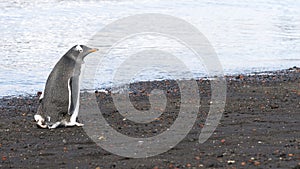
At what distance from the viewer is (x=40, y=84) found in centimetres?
1167

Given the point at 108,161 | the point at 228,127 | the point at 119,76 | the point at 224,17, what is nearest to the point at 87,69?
the point at 119,76

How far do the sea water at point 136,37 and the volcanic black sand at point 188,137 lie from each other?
289 cm

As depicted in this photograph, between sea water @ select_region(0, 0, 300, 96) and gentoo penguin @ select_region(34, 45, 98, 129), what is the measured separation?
3362 millimetres

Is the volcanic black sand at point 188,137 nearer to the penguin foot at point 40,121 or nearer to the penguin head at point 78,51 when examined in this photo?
the penguin foot at point 40,121

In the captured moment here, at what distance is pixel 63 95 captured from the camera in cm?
751

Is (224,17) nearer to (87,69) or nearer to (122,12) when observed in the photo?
(122,12)

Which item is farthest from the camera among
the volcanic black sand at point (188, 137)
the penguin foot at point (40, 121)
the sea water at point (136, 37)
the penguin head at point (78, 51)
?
the sea water at point (136, 37)

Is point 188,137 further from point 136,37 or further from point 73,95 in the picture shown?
point 136,37

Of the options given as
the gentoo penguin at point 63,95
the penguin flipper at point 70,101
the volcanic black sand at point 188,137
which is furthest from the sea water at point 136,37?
the penguin flipper at point 70,101

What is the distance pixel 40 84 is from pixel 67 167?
20.1 feet

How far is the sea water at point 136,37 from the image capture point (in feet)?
42.2

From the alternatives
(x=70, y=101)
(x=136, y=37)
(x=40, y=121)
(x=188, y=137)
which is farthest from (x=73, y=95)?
(x=136, y=37)

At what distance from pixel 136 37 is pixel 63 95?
11.0 meters

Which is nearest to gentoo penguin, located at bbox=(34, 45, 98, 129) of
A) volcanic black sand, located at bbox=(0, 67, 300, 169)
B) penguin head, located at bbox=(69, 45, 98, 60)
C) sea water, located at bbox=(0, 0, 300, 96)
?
penguin head, located at bbox=(69, 45, 98, 60)
